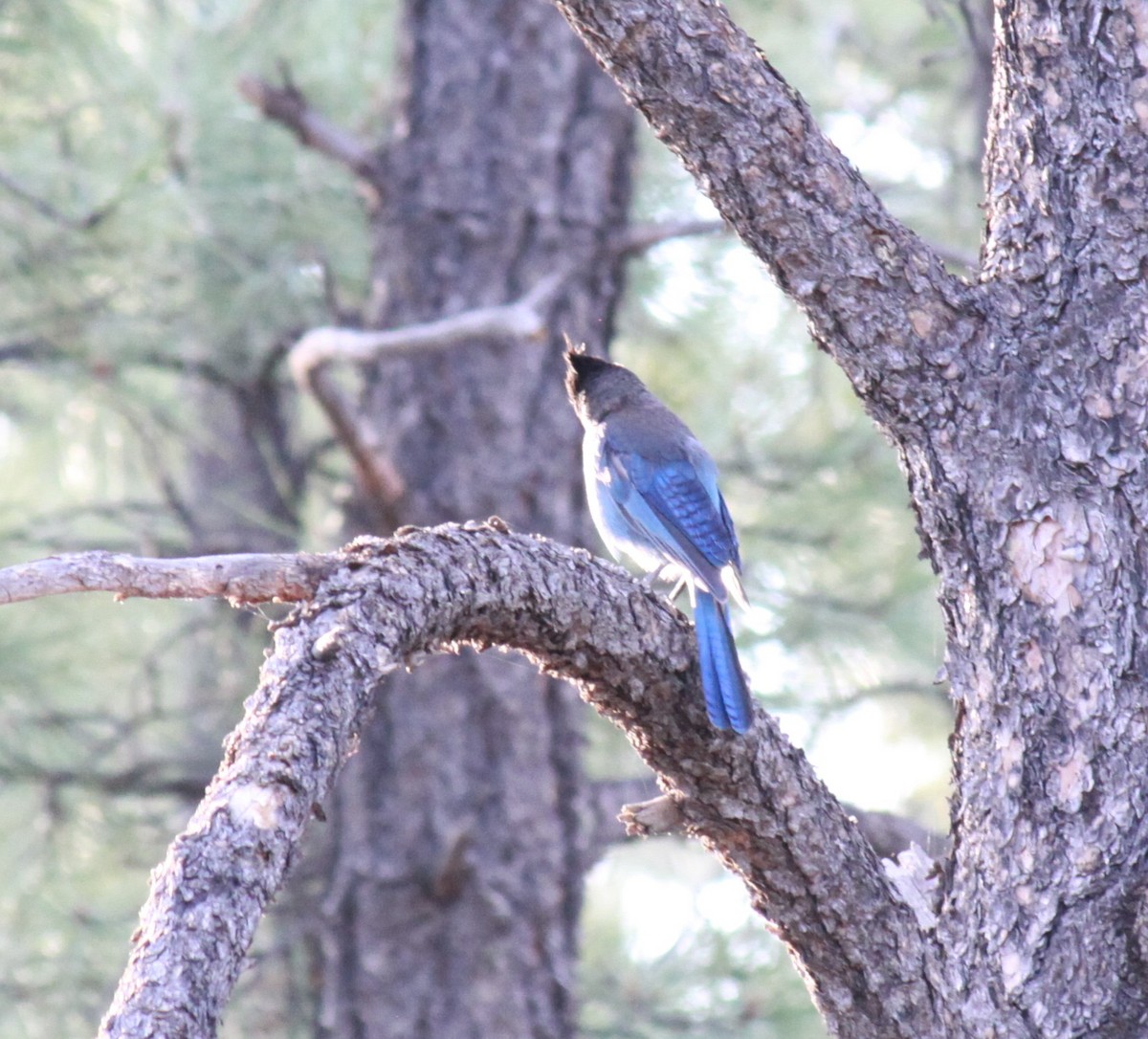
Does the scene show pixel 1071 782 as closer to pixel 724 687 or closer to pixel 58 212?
pixel 724 687

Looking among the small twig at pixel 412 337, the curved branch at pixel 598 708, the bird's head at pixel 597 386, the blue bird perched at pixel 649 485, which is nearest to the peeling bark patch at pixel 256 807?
the curved branch at pixel 598 708

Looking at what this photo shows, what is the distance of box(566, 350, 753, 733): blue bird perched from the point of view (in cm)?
318

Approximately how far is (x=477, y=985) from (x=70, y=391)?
2504mm

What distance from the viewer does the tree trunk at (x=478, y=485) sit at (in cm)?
388

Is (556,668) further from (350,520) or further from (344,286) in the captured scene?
(344,286)

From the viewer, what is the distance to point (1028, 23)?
6.31 ft

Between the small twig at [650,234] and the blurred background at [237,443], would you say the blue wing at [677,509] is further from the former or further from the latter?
the blurred background at [237,443]

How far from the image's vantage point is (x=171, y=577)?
1509 millimetres

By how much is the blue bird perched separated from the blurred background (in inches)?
38.9

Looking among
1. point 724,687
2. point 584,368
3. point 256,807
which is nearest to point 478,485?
point 584,368

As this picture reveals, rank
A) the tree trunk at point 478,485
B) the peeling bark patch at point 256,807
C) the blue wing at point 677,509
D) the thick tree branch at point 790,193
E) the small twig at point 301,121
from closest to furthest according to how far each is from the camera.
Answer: the peeling bark patch at point 256,807
the thick tree branch at point 790,193
the blue wing at point 677,509
the tree trunk at point 478,485
the small twig at point 301,121

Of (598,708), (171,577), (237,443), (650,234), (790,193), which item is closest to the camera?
(171,577)

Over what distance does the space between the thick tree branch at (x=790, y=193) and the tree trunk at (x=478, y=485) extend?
1.99 metres

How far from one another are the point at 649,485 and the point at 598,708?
150 cm
